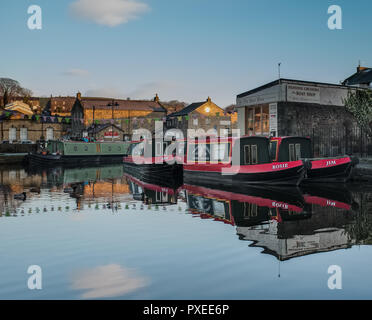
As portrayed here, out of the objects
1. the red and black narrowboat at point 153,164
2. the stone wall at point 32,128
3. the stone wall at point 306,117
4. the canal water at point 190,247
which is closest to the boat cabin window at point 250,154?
the canal water at point 190,247

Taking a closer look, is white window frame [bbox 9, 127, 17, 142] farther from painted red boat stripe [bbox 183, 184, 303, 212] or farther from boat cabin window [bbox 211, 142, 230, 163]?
painted red boat stripe [bbox 183, 184, 303, 212]

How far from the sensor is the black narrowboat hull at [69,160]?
38.8 metres

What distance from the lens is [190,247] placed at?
9195 millimetres

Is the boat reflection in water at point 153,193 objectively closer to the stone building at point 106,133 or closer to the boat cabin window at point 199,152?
the boat cabin window at point 199,152

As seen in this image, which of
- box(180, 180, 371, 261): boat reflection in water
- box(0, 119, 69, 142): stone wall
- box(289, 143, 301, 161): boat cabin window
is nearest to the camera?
box(180, 180, 371, 261): boat reflection in water

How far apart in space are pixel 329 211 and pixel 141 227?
21.0ft

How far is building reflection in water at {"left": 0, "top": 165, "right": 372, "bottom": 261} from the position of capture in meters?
9.65

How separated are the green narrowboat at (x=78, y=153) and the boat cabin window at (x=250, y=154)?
78.5ft

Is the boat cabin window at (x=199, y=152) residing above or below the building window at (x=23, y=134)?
below

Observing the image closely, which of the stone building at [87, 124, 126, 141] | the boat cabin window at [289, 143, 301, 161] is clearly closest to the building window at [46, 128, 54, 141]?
the stone building at [87, 124, 126, 141]

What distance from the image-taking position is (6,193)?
1947 centimetres

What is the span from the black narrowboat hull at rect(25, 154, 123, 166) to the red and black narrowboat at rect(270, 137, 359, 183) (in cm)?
2391

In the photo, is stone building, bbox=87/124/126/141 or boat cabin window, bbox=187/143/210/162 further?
stone building, bbox=87/124/126/141

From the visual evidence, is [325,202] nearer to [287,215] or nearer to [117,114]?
[287,215]
